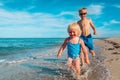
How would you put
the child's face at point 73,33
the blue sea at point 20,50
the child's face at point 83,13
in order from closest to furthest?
the child's face at point 73,33 < the child's face at point 83,13 < the blue sea at point 20,50

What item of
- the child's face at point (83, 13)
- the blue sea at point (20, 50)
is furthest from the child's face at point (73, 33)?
the blue sea at point (20, 50)

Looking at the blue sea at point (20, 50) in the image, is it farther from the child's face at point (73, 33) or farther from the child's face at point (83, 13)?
the child's face at point (73, 33)

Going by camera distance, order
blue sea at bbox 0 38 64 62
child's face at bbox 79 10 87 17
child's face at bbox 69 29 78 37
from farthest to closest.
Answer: blue sea at bbox 0 38 64 62
child's face at bbox 79 10 87 17
child's face at bbox 69 29 78 37

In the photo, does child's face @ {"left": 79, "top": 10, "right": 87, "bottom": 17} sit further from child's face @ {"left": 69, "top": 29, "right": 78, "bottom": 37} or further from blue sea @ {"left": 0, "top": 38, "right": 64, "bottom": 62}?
blue sea @ {"left": 0, "top": 38, "right": 64, "bottom": 62}

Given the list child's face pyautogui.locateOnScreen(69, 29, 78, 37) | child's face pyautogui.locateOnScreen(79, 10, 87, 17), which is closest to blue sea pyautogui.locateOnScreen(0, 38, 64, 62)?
child's face pyautogui.locateOnScreen(79, 10, 87, 17)

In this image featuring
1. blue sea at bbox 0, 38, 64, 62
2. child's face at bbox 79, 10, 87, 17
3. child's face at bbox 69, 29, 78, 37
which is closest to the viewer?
child's face at bbox 69, 29, 78, 37

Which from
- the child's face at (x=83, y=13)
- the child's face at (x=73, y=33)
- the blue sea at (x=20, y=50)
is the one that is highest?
the child's face at (x=83, y=13)

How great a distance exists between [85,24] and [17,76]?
3.17 m

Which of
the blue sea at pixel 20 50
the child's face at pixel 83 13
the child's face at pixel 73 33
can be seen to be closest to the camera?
the child's face at pixel 73 33

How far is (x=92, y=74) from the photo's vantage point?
22.3ft

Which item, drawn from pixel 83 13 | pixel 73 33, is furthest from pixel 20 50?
pixel 73 33

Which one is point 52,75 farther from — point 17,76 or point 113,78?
point 113,78

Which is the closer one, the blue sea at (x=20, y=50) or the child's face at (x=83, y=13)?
the child's face at (x=83, y=13)

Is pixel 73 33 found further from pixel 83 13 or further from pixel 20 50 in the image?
pixel 20 50
